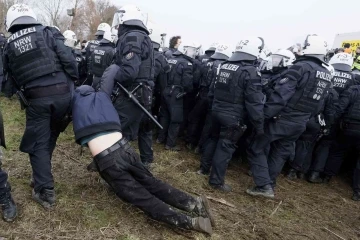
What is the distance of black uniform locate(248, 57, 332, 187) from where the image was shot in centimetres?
453

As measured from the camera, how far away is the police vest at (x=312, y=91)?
4.54 metres

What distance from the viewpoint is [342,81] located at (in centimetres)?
564

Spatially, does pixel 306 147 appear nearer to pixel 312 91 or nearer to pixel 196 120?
pixel 312 91

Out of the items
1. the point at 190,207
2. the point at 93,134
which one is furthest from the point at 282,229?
the point at 93,134

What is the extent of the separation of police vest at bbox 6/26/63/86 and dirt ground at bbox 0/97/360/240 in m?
1.37

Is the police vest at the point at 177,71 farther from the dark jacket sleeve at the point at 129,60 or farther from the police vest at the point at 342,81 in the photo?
the police vest at the point at 342,81

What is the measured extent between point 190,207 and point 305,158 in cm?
321

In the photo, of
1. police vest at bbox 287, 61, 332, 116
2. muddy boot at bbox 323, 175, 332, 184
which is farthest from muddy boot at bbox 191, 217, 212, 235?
muddy boot at bbox 323, 175, 332, 184

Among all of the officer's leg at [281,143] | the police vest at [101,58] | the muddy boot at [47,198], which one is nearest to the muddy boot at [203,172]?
the officer's leg at [281,143]

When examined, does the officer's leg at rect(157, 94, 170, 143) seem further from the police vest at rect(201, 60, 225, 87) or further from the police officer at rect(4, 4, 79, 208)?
the police officer at rect(4, 4, 79, 208)

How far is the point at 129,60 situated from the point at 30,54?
1090 millimetres

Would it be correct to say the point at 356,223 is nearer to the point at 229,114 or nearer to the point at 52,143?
the point at 229,114

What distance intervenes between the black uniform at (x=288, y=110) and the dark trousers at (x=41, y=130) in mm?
2677

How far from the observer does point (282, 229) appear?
12.8 feet
